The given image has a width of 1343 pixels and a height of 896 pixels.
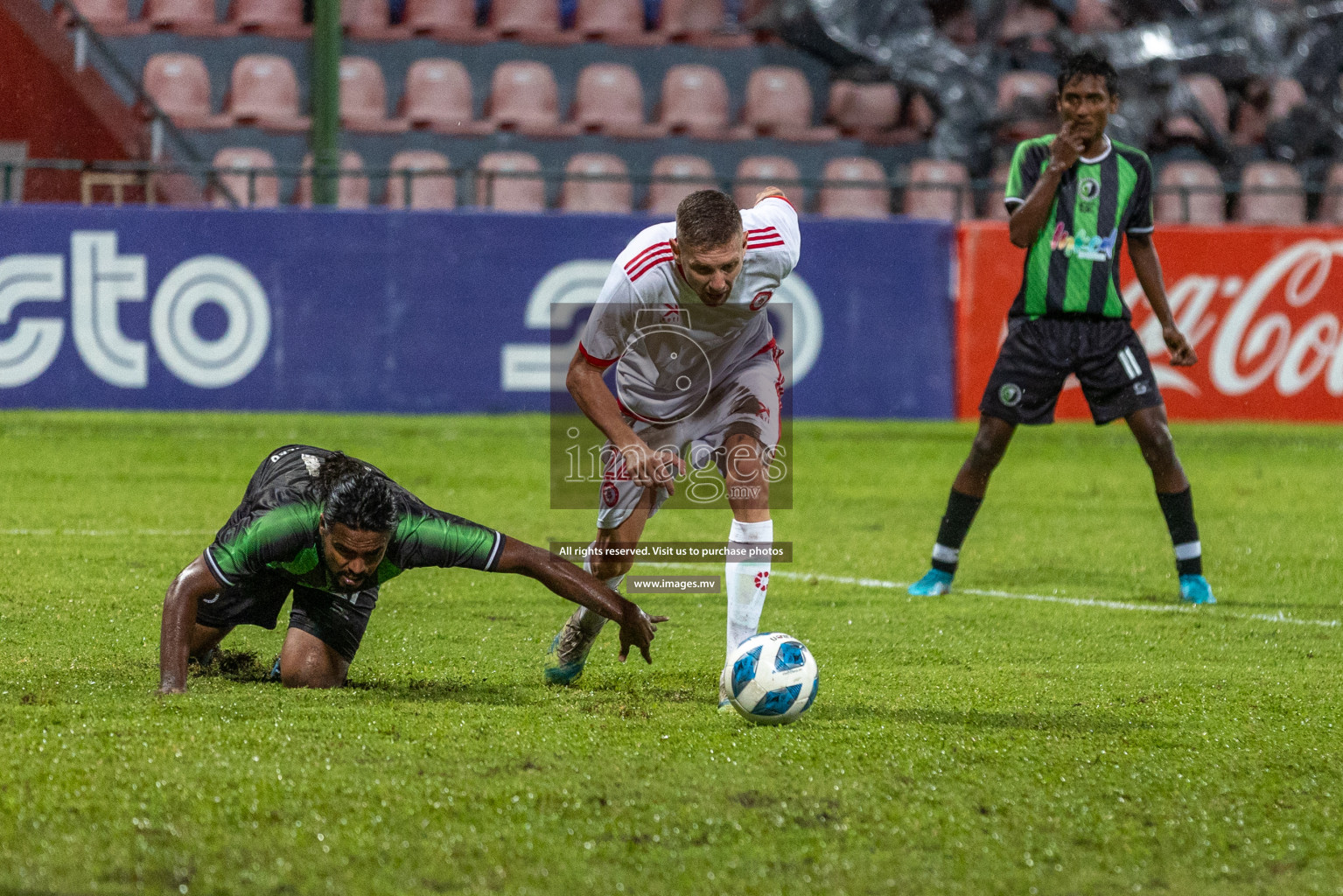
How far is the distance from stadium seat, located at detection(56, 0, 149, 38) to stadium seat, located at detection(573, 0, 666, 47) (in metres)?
4.58

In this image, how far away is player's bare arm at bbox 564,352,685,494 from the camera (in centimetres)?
443

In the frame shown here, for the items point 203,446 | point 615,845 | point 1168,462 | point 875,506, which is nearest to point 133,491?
point 203,446

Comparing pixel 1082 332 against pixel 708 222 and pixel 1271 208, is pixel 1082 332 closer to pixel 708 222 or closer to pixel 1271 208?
pixel 708 222

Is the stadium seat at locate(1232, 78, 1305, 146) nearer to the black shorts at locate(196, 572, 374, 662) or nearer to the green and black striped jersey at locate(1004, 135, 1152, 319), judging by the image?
the green and black striped jersey at locate(1004, 135, 1152, 319)

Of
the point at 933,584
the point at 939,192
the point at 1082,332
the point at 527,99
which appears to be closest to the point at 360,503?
the point at 933,584

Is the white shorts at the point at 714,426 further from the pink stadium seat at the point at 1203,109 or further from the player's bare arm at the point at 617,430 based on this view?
the pink stadium seat at the point at 1203,109

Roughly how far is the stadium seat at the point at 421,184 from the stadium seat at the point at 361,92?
81cm

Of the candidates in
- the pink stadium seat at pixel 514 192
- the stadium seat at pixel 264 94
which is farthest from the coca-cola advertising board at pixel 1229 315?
the stadium seat at pixel 264 94

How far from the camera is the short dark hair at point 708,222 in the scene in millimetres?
4379

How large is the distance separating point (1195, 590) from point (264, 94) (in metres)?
12.2

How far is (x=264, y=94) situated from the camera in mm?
16078

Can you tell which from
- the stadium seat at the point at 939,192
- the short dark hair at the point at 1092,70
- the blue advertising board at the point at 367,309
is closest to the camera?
the short dark hair at the point at 1092,70

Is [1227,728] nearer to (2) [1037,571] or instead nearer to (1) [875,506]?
(2) [1037,571]

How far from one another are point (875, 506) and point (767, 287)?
15.6 feet
